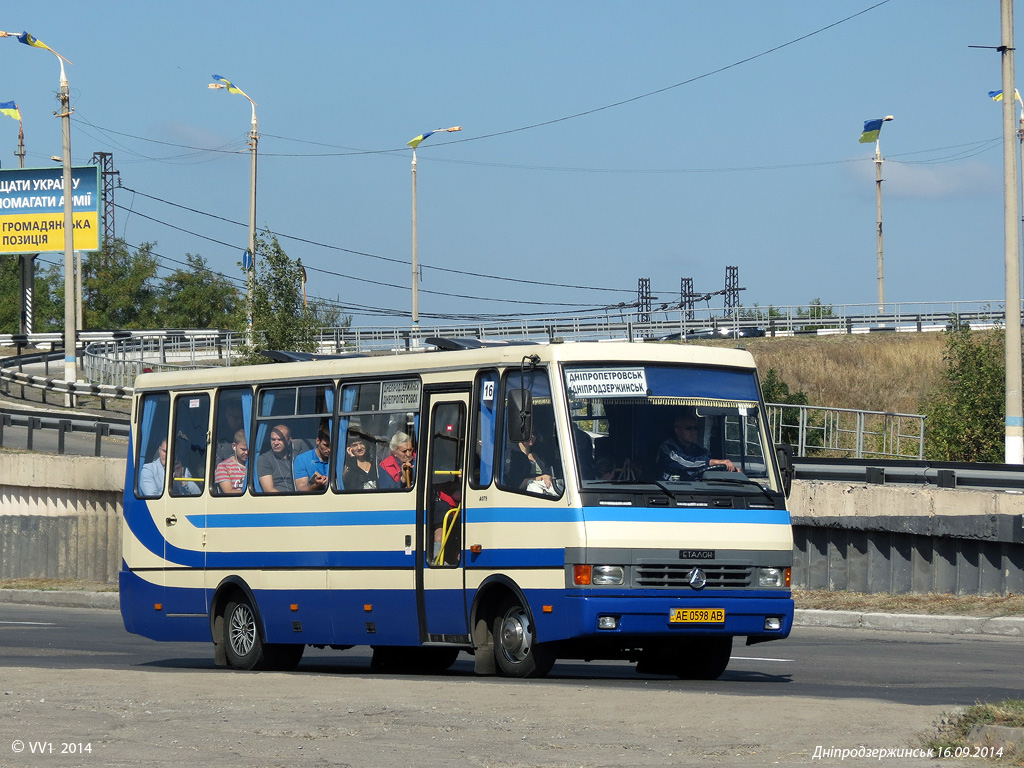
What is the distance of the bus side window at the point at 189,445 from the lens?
16.2m

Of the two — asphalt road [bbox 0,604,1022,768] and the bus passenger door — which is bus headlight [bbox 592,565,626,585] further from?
the bus passenger door

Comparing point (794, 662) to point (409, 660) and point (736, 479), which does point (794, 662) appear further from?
point (409, 660)

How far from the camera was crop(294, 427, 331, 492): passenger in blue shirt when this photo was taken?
48.4ft

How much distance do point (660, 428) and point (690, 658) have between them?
219 cm

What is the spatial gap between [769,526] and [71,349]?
124ft

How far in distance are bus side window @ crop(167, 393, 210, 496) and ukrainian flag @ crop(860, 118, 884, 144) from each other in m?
44.0

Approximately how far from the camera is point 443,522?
1351 cm

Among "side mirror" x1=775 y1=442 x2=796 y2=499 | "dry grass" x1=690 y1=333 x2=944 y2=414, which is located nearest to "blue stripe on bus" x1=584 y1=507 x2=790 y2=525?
"side mirror" x1=775 y1=442 x2=796 y2=499

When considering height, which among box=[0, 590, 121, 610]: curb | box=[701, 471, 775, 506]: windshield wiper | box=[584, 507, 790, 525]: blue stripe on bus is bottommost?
box=[0, 590, 121, 610]: curb

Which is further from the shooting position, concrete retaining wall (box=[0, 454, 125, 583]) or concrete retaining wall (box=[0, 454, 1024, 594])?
concrete retaining wall (box=[0, 454, 125, 583])

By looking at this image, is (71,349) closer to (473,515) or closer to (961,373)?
(961,373)

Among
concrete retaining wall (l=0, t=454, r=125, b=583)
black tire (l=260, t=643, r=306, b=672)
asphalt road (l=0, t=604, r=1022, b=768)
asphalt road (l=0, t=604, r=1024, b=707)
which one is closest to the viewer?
asphalt road (l=0, t=604, r=1022, b=768)

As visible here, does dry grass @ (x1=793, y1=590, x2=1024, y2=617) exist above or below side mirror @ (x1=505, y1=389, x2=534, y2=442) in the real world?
below

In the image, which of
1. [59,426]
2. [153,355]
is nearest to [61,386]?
[153,355]
